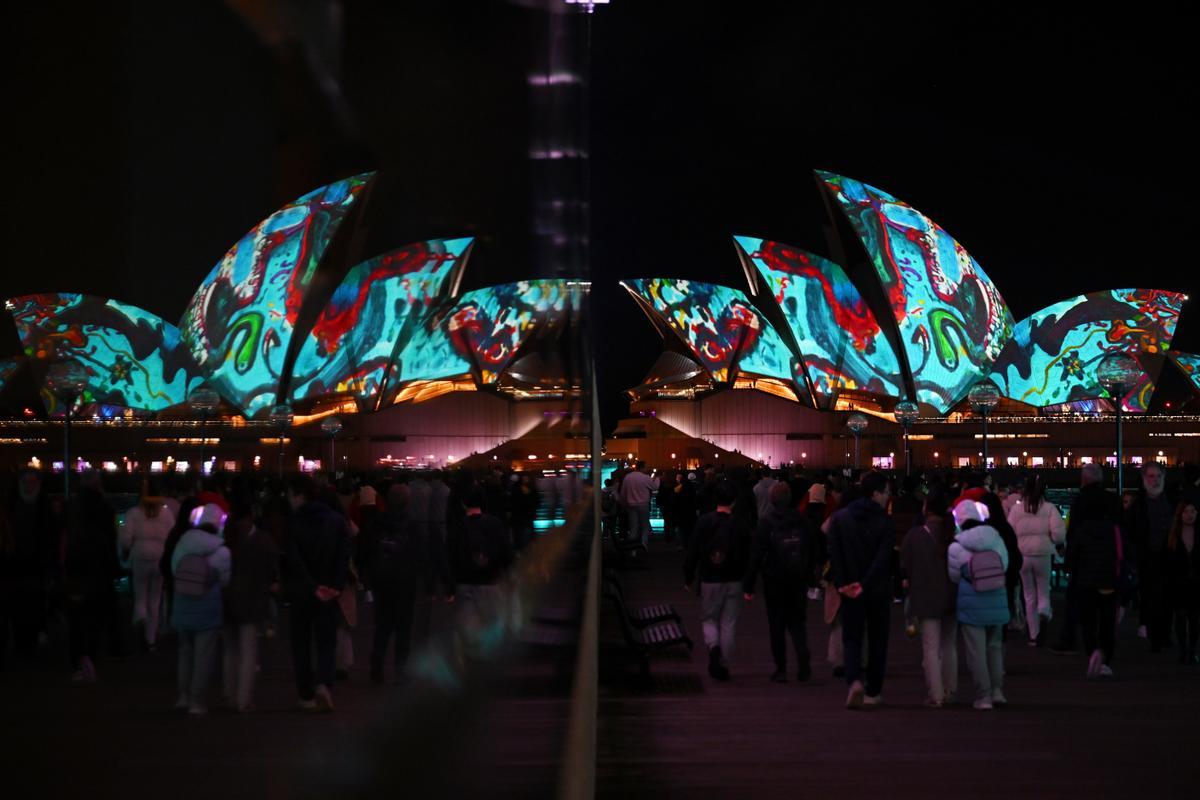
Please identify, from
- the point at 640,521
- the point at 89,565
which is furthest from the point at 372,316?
the point at 640,521

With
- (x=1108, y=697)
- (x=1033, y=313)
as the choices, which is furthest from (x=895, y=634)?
(x=1033, y=313)

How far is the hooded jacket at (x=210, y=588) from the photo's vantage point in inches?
27.0

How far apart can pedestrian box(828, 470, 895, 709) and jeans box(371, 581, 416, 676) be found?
538 centimetres

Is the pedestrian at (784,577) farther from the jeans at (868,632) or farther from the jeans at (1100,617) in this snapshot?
the jeans at (1100,617)

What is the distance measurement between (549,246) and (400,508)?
81 centimetres

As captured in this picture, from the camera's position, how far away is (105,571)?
0.67m

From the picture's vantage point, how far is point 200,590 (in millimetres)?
728

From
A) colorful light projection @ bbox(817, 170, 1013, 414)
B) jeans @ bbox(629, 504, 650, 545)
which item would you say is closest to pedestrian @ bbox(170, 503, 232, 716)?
jeans @ bbox(629, 504, 650, 545)

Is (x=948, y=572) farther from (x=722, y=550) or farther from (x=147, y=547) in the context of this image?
(x=147, y=547)

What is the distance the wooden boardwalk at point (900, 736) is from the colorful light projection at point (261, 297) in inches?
136

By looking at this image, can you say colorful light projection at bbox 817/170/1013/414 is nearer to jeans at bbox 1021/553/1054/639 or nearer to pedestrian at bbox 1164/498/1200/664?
jeans at bbox 1021/553/1054/639

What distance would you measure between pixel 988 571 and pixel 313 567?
18.0 feet

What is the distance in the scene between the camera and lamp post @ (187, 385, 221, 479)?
778mm

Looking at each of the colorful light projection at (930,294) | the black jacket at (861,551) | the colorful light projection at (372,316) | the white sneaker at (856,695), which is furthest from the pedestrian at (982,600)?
the colorful light projection at (930,294)
